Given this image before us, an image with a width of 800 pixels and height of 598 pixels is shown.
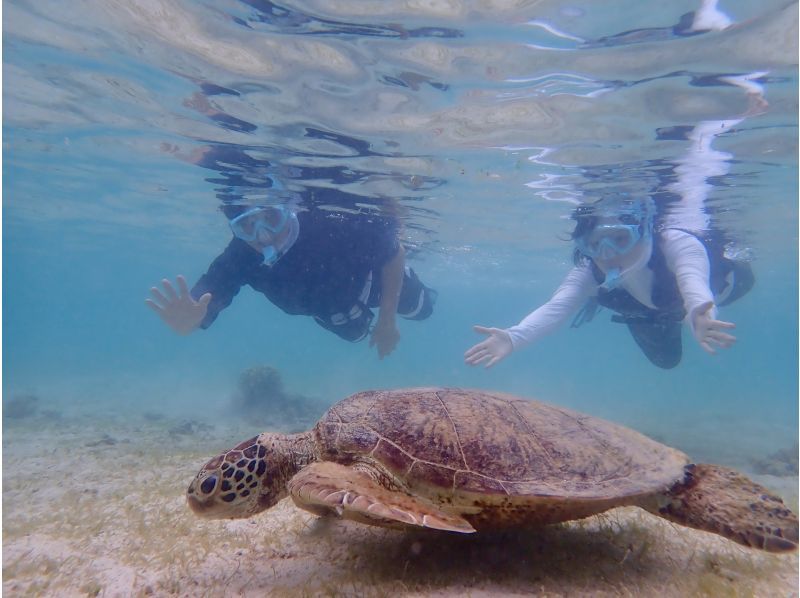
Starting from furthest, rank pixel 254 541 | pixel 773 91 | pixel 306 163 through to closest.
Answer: pixel 306 163
pixel 773 91
pixel 254 541

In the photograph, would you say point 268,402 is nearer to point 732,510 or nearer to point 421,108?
point 421,108

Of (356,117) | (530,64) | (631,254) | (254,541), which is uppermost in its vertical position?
(530,64)

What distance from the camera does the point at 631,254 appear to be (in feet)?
28.3

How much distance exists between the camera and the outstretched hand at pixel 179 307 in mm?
6828

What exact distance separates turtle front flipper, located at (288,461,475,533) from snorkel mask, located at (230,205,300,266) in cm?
712

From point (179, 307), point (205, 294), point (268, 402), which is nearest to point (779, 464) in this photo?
point (205, 294)

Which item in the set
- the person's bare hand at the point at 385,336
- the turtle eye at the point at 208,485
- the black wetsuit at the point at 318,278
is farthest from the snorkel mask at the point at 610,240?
the turtle eye at the point at 208,485

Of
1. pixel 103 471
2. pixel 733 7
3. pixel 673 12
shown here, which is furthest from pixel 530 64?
pixel 103 471

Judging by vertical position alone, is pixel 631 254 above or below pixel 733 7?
below

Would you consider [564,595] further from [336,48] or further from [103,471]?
[336,48]

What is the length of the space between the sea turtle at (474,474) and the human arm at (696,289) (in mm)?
2258

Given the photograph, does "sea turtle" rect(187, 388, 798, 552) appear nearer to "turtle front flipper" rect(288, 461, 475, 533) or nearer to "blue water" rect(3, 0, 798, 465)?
"turtle front flipper" rect(288, 461, 475, 533)

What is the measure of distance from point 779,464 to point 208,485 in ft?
49.6

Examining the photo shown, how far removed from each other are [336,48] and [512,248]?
1878cm
